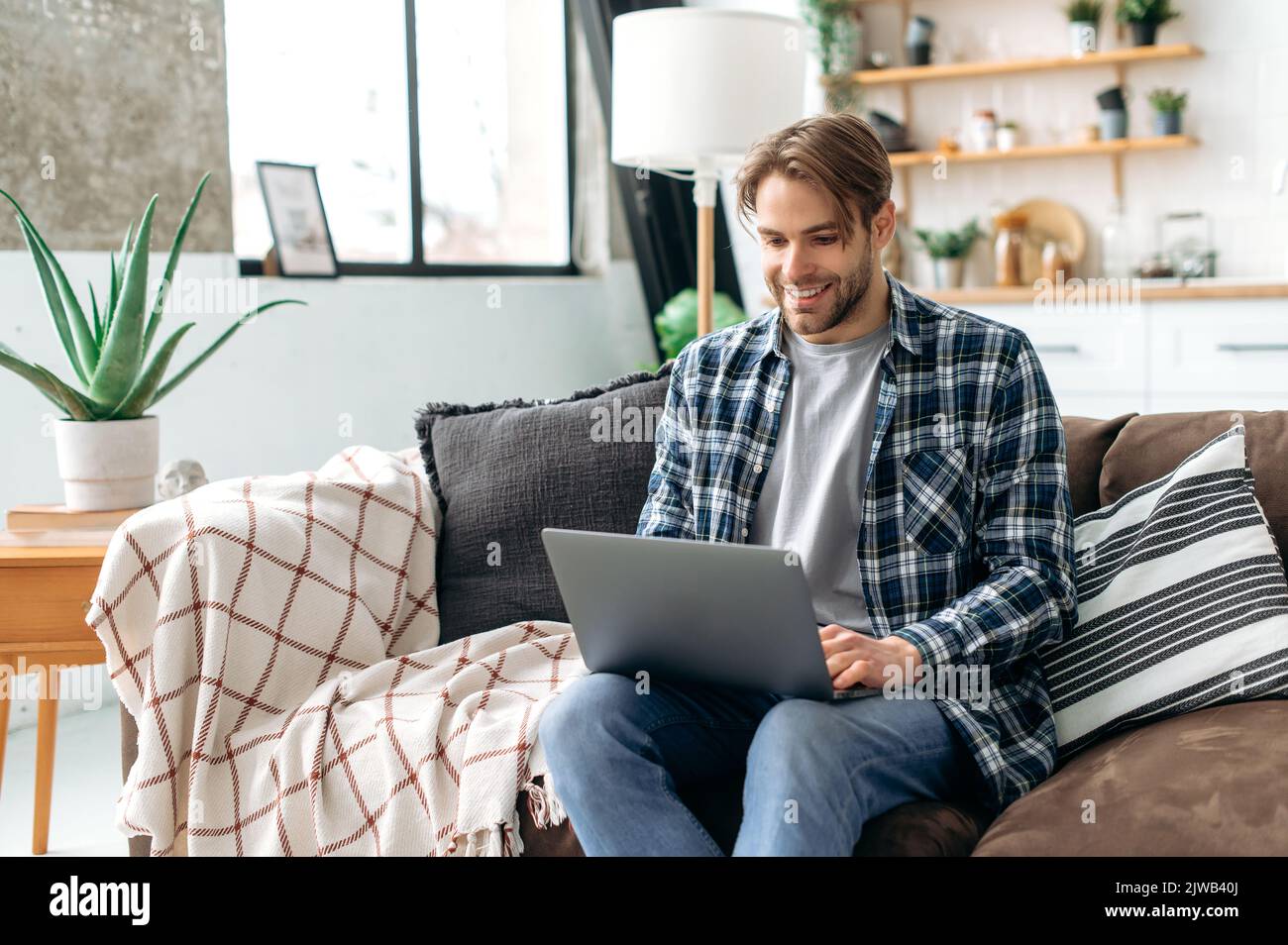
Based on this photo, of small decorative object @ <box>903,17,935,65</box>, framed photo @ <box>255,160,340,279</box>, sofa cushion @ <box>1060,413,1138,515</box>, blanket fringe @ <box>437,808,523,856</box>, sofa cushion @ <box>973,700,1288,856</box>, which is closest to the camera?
sofa cushion @ <box>973,700,1288,856</box>

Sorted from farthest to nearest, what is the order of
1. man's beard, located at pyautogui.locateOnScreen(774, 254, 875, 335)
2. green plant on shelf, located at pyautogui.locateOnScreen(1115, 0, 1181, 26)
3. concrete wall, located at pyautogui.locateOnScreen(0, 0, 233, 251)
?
green plant on shelf, located at pyautogui.locateOnScreen(1115, 0, 1181, 26) → concrete wall, located at pyautogui.locateOnScreen(0, 0, 233, 251) → man's beard, located at pyautogui.locateOnScreen(774, 254, 875, 335)

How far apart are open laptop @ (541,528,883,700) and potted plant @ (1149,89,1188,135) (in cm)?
325

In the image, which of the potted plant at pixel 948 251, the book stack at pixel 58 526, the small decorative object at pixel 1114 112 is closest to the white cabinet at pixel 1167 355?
the potted plant at pixel 948 251

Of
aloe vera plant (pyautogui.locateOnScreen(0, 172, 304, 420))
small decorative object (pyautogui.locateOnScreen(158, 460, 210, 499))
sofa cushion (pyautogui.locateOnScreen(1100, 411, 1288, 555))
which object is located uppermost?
aloe vera plant (pyautogui.locateOnScreen(0, 172, 304, 420))

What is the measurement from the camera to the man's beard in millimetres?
1683

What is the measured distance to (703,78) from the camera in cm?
273

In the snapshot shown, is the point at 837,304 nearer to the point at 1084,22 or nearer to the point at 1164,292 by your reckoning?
the point at 1164,292

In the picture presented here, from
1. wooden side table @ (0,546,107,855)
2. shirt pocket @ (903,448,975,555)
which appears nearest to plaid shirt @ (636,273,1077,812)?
shirt pocket @ (903,448,975,555)

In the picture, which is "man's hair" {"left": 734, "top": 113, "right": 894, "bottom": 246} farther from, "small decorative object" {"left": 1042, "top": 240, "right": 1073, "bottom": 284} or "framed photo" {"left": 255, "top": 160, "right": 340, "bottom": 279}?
"small decorative object" {"left": 1042, "top": 240, "right": 1073, "bottom": 284}

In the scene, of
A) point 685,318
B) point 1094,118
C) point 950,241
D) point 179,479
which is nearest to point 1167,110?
point 1094,118

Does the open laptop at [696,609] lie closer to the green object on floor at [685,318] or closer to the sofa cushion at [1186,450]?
the sofa cushion at [1186,450]

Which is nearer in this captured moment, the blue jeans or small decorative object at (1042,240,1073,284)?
the blue jeans

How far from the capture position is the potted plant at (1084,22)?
419 centimetres
